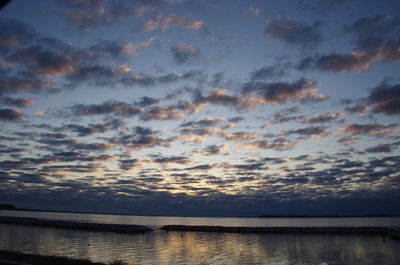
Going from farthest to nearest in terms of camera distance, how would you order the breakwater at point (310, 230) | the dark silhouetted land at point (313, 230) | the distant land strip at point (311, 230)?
the breakwater at point (310, 230), the distant land strip at point (311, 230), the dark silhouetted land at point (313, 230)

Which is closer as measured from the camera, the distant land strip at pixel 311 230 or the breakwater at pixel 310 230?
the distant land strip at pixel 311 230

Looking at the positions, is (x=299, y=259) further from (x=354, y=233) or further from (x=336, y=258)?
(x=354, y=233)

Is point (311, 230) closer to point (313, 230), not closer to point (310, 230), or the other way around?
point (310, 230)

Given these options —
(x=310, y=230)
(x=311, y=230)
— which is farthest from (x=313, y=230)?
(x=310, y=230)

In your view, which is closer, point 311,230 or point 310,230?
point 311,230

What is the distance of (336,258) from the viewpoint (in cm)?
4569

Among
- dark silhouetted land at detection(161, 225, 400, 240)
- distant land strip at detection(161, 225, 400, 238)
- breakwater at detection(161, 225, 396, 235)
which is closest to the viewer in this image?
dark silhouetted land at detection(161, 225, 400, 240)

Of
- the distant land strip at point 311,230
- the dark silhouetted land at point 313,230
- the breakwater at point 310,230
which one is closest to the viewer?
the dark silhouetted land at point 313,230

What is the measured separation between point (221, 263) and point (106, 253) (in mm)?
19258

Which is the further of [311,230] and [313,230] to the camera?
[311,230]

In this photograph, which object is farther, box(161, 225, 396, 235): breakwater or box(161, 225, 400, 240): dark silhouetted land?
box(161, 225, 396, 235): breakwater

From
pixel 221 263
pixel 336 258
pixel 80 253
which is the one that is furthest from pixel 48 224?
pixel 336 258

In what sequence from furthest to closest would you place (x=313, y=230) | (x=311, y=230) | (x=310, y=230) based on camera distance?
1. (x=310, y=230)
2. (x=311, y=230)
3. (x=313, y=230)

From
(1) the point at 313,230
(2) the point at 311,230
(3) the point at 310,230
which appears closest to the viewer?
(1) the point at 313,230
